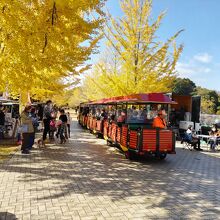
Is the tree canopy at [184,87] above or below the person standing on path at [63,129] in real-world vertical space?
above

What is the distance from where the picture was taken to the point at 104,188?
7422mm

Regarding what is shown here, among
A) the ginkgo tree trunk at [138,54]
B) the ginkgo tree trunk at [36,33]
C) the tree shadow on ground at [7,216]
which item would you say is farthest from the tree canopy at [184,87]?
the tree shadow on ground at [7,216]

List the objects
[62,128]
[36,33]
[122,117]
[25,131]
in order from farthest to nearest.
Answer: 1. [62,128]
2. [122,117]
3. [25,131]
4. [36,33]

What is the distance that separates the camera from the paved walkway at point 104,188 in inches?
229

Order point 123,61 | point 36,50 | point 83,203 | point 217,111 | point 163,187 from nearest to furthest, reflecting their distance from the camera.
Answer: point 83,203, point 163,187, point 36,50, point 123,61, point 217,111

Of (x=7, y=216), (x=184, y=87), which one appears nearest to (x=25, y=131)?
(x=7, y=216)

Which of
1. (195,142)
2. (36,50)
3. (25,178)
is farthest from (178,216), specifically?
(195,142)

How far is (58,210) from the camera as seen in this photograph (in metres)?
5.79

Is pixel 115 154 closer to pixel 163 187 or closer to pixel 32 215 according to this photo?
pixel 163 187

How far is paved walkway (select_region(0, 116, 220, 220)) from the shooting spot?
5.83 meters

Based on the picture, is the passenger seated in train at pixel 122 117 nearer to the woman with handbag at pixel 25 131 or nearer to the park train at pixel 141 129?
the park train at pixel 141 129

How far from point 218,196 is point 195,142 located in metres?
8.68

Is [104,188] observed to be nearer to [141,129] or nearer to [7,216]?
[7,216]

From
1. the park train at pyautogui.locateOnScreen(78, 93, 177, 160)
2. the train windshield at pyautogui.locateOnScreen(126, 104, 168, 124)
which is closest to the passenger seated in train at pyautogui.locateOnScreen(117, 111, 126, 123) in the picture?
the park train at pyautogui.locateOnScreen(78, 93, 177, 160)
